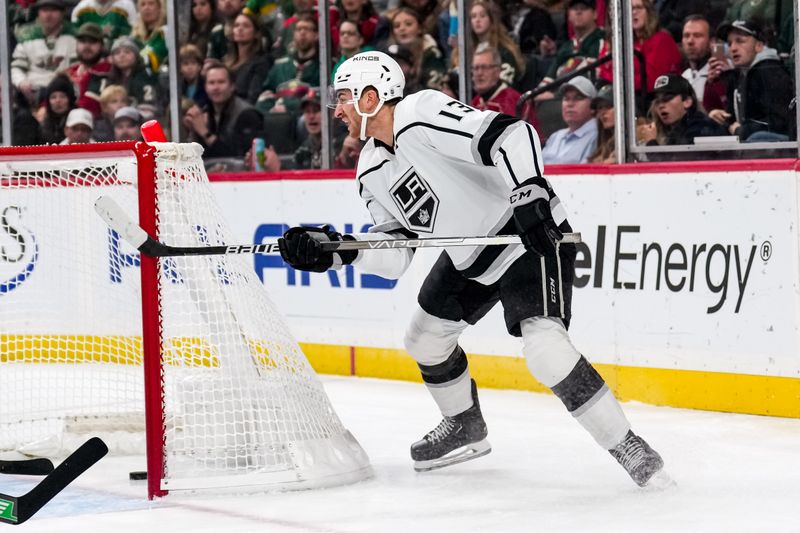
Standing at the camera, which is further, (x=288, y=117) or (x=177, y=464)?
(x=288, y=117)

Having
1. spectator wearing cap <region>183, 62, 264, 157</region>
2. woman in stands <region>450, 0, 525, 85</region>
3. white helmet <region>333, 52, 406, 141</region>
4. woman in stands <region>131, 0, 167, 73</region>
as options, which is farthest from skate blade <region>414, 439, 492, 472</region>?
woman in stands <region>131, 0, 167, 73</region>

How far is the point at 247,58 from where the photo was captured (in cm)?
700

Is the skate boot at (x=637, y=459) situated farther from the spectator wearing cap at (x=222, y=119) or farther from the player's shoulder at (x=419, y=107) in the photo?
the spectator wearing cap at (x=222, y=119)

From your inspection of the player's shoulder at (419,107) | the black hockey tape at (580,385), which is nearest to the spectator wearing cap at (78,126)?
the player's shoulder at (419,107)

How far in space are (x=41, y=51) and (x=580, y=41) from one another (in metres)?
3.38

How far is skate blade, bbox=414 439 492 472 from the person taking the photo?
4.07 metres

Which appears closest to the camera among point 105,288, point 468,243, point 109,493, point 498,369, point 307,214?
point 468,243

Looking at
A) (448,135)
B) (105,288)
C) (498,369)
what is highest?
(448,135)

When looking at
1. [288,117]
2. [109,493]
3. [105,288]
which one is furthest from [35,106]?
[109,493]

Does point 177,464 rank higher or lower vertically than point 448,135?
lower

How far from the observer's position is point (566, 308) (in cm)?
373

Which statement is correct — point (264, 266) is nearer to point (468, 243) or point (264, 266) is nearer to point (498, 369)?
point (498, 369)

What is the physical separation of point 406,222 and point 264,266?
108 inches

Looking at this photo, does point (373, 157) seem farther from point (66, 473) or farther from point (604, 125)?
point (604, 125)
